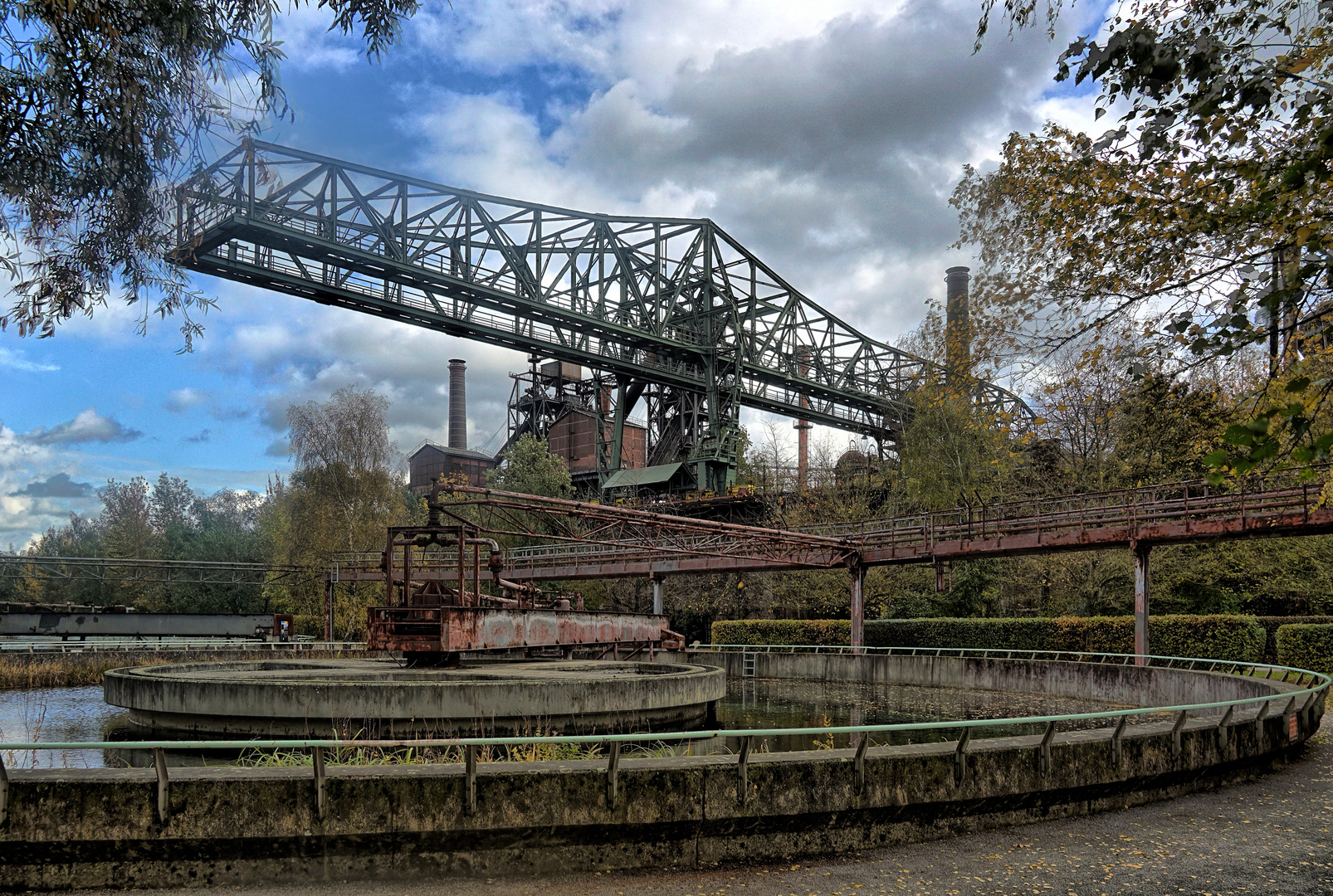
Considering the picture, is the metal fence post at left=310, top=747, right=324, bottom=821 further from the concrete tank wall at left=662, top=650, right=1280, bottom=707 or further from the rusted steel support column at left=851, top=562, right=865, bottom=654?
the rusted steel support column at left=851, top=562, right=865, bottom=654

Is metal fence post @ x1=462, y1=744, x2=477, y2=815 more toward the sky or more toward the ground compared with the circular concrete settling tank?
more toward the sky

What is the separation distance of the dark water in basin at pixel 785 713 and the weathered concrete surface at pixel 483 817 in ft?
18.4

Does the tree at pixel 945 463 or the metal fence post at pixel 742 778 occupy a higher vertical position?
the tree at pixel 945 463

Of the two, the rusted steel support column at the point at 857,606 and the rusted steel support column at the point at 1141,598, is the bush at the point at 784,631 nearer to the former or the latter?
the rusted steel support column at the point at 857,606

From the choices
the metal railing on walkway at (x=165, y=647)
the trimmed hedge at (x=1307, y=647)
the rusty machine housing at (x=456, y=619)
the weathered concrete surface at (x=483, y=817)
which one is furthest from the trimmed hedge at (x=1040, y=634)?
the weathered concrete surface at (x=483, y=817)

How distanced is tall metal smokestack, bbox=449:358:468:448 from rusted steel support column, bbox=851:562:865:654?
61.5 metres

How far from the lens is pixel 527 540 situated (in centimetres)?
6175

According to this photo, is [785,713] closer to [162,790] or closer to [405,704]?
[405,704]

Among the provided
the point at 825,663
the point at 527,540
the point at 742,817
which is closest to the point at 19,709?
the point at 742,817

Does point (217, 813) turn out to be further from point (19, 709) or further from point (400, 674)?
point (19, 709)

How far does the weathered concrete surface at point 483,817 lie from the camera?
6.64 m

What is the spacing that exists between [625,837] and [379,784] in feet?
6.32

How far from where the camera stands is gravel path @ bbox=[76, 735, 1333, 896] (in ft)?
22.3

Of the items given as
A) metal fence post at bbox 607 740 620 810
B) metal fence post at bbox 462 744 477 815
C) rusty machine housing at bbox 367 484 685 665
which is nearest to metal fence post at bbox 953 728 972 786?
metal fence post at bbox 607 740 620 810
